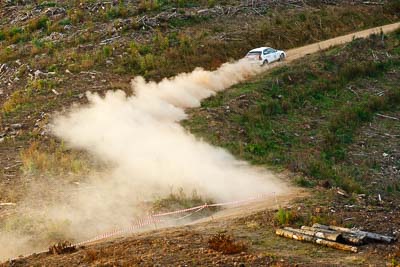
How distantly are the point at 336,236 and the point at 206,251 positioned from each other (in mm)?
2758

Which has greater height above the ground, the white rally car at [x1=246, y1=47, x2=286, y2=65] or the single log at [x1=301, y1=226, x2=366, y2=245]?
the white rally car at [x1=246, y1=47, x2=286, y2=65]

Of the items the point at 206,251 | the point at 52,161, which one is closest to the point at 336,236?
the point at 206,251

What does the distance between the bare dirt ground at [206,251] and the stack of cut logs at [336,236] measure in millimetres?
182

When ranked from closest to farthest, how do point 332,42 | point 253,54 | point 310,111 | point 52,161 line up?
point 52,161 → point 310,111 → point 253,54 → point 332,42

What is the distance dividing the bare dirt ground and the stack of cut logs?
0.60 ft

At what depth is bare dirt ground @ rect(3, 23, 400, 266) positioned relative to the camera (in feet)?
37.0

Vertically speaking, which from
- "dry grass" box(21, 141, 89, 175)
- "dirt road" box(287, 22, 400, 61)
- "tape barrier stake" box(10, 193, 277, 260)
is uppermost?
"dirt road" box(287, 22, 400, 61)

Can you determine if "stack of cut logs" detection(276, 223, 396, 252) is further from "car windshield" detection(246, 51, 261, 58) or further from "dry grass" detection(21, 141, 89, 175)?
"car windshield" detection(246, 51, 261, 58)

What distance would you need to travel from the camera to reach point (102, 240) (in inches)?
561

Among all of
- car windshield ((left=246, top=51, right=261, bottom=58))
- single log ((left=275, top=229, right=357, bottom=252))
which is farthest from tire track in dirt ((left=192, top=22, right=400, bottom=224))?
single log ((left=275, top=229, right=357, bottom=252))

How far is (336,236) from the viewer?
39.9 ft

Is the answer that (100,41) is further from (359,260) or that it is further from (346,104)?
(359,260)

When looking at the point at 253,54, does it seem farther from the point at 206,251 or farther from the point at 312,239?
the point at 206,251

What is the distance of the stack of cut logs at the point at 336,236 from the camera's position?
39.4 ft
